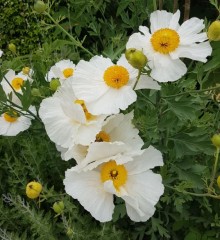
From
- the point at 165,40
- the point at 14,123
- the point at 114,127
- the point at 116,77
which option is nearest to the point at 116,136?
the point at 114,127

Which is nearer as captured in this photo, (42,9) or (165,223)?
(42,9)

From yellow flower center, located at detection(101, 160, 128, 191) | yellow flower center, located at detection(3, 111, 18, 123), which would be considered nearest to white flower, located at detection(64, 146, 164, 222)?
yellow flower center, located at detection(101, 160, 128, 191)

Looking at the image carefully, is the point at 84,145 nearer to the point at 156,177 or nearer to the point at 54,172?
the point at 156,177

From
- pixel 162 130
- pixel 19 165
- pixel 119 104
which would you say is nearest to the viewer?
pixel 119 104

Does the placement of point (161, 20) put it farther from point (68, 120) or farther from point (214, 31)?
point (68, 120)

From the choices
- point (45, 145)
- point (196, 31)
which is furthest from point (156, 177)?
point (45, 145)

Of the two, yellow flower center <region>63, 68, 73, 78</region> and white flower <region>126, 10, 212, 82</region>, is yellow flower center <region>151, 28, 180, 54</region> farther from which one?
yellow flower center <region>63, 68, 73, 78</region>
